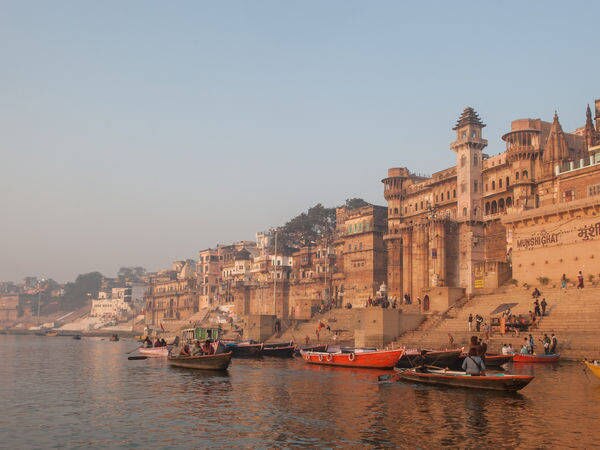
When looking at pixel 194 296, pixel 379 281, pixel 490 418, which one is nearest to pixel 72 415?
pixel 490 418

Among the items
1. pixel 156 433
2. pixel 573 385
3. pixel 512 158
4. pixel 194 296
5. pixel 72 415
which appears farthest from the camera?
pixel 194 296

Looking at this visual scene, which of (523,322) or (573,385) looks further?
(523,322)

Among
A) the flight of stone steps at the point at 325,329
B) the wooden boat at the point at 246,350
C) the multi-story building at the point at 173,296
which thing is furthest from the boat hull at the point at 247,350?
the multi-story building at the point at 173,296

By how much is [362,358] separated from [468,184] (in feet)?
106

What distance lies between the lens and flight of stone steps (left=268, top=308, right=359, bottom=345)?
60.5 metres

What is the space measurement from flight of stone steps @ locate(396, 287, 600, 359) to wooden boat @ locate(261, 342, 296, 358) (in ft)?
27.3

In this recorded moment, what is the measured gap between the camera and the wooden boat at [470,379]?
2266cm

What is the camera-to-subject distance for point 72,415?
2136 cm

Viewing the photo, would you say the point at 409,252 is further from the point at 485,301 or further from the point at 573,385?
the point at 573,385

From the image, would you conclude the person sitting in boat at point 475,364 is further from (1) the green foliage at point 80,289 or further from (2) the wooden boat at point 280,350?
(1) the green foliage at point 80,289

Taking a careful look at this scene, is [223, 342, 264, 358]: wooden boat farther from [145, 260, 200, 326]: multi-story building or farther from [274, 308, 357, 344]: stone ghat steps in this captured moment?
[145, 260, 200, 326]: multi-story building

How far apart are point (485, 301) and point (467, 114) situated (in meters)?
22.8

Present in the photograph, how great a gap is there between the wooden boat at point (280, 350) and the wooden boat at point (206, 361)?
544 inches

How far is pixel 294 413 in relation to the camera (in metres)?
20.7
